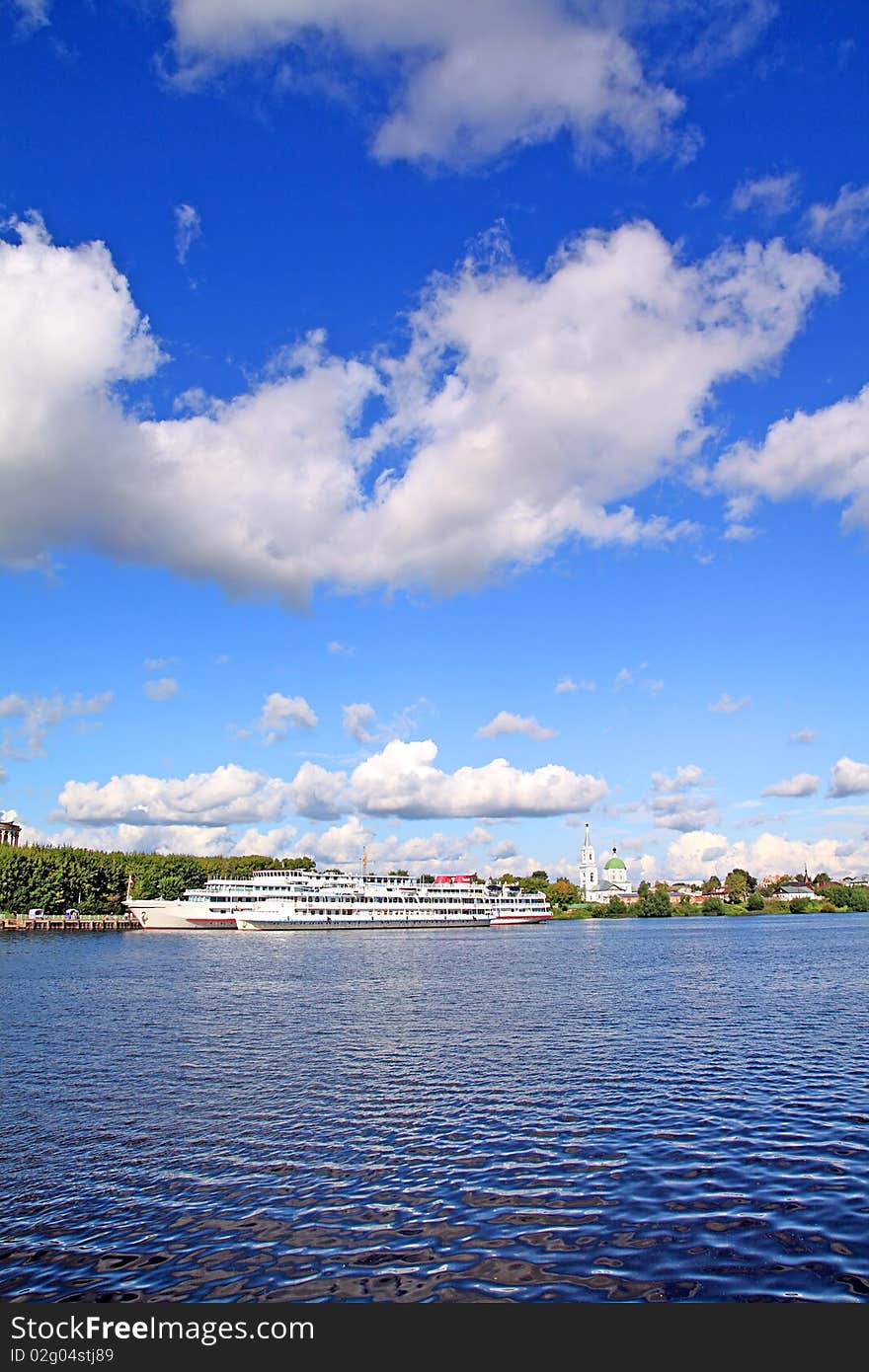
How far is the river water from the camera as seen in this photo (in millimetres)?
19891

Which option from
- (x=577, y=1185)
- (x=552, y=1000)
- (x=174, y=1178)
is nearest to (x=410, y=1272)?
(x=577, y=1185)

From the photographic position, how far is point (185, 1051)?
47281 millimetres

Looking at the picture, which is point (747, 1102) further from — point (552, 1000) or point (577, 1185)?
point (552, 1000)

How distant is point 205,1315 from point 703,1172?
15671 millimetres

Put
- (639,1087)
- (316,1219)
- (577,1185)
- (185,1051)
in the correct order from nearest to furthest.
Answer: (316,1219) → (577,1185) → (639,1087) → (185,1051)

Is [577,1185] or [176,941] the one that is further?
[176,941]

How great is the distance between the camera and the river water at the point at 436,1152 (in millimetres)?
19891

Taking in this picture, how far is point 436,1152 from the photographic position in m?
28.8
